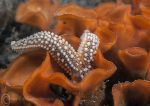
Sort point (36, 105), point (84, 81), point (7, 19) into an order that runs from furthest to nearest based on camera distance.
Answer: point (7, 19), point (36, 105), point (84, 81)

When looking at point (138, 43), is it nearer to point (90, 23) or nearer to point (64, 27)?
point (90, 23)

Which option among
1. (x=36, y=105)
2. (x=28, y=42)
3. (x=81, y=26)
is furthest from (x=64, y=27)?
(x=36, y=105)

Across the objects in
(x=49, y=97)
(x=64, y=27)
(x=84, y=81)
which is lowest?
(x=49, y=97)

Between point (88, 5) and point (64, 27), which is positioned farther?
point (88, 5)

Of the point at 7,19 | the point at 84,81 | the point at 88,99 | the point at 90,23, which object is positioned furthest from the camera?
the point at 7,19

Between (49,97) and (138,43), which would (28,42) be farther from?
(138,43)

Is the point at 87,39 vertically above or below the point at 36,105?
above
